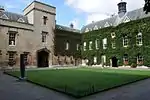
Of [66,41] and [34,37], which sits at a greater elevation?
[34,37]

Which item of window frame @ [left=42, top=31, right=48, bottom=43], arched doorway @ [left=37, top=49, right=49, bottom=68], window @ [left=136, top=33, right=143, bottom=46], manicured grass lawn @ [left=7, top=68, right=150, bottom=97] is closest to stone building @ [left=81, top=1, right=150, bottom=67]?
window @ [left=136, top=33, right=143, bottom=46]

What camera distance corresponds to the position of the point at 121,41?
32.6 m

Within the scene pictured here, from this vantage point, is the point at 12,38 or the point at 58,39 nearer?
the point at 12,38

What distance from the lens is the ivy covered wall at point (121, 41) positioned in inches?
1129

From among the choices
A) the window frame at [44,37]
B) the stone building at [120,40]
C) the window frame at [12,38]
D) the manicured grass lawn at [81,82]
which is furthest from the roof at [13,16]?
the manicured grass lawn at [81,82]

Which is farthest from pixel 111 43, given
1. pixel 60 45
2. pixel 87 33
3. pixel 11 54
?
pixel 11 54

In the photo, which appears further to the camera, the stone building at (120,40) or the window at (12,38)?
the window at (12,38)

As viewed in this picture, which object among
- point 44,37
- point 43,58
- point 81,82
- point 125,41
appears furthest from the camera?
point 43,58

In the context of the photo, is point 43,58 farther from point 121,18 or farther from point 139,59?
point 139,59

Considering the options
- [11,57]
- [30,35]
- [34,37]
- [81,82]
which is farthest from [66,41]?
[81,82]

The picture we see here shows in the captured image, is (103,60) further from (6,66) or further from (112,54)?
(6,66)

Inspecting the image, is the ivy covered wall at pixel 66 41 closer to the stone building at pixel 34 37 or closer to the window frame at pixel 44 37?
the stone building at pixel 34 37

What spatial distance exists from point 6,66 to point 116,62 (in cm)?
1990

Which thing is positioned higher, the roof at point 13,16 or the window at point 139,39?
the roof at point 13,16
